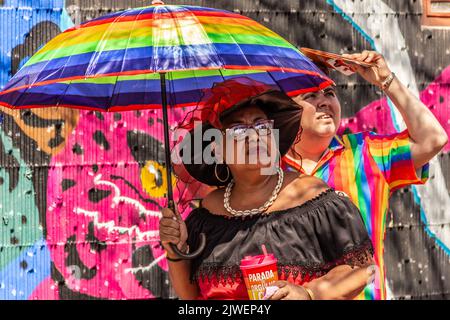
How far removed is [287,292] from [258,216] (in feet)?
1.22

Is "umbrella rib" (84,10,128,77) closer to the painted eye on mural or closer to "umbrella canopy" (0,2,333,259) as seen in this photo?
"umbrella canopy" (0,2,333,259)

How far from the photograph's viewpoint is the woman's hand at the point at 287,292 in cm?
356

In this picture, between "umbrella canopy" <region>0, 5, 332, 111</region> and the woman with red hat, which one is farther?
the woman with red hat

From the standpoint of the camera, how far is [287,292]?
11.7ft

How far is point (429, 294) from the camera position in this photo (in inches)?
256

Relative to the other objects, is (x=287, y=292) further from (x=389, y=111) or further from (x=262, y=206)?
(x=389, y=111)

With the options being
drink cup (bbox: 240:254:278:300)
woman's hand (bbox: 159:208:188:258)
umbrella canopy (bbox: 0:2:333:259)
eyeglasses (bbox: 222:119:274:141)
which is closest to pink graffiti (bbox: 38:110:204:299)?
umbrella canopy (bbox: 0:2:333:259)

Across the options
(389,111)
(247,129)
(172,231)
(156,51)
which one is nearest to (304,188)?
(247,129)

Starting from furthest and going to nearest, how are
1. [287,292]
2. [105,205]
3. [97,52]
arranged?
[105,205], [97,52], [287,292]

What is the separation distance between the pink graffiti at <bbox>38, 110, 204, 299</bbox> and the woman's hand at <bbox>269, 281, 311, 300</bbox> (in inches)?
104

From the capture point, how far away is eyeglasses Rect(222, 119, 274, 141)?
385 centimetres

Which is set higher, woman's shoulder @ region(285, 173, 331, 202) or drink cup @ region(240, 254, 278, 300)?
woman's shoulder @ region(285, 173, 331, 202)

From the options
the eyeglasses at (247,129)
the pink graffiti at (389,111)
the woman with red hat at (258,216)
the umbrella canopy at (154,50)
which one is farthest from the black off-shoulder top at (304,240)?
the pink graffiti at (389,111)
